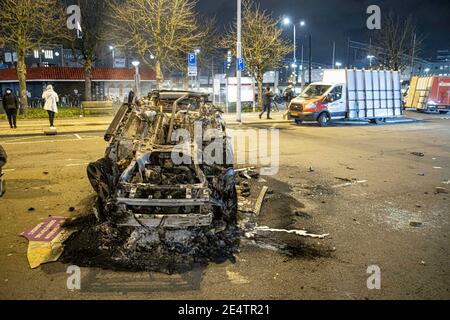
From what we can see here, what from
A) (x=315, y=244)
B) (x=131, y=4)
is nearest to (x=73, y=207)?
(x=315, y=244)

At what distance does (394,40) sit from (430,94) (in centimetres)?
1750

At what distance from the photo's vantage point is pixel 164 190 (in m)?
5.14

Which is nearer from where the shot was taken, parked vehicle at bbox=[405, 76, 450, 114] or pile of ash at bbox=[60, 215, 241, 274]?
pile of ash at bbox=[60, 215, 241, 274]

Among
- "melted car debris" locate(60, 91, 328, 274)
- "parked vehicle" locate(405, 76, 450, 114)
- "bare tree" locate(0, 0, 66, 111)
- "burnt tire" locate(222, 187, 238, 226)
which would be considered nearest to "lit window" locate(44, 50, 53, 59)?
"bare tree" locate(0, 0, 66, 111)

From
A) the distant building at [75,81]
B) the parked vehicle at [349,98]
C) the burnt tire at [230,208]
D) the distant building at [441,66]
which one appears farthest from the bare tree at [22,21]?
the distant building at [441,66]

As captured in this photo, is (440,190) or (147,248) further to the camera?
(440,190)

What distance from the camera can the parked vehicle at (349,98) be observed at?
1973 centimetres

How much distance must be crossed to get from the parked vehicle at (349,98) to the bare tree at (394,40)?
22123mm

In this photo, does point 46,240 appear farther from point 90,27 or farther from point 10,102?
point 90,27

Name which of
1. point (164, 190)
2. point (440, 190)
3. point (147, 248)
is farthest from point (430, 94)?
point (147, 248)

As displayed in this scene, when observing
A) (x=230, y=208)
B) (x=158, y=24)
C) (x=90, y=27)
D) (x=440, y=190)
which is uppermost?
(x=90, y=27)

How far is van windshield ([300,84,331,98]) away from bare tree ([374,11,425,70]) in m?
26.7

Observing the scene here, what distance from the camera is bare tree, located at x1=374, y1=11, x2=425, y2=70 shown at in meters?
43.7

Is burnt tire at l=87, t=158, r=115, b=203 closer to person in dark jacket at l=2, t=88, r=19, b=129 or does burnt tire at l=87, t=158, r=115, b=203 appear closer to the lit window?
person in dark jacket at l=2, t=88, r=19, b=129
